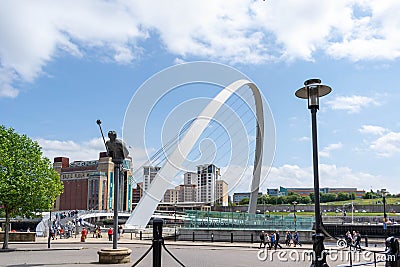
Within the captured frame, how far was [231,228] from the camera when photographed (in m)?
32.4

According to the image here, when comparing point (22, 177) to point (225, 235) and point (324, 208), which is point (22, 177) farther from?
point (324, 208)

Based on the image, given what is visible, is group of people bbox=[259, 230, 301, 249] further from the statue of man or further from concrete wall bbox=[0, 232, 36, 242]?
concrete wall bbox=[0, 232, 36, 242]

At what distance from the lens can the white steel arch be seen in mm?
40094

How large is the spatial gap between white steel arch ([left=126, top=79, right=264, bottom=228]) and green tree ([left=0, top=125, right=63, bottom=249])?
16264mm

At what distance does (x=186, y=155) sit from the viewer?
41688mm

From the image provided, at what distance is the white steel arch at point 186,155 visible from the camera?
40094 mm

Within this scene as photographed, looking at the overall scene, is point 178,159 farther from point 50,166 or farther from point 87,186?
point 87,186

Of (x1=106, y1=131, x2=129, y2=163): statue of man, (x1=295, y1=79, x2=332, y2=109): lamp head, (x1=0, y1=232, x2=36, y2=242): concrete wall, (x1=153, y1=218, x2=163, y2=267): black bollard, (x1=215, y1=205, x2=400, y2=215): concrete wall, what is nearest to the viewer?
(x1=153, y1=218, x2=163, y2=267): black bollard

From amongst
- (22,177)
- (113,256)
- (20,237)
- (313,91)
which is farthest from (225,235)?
(313,91)

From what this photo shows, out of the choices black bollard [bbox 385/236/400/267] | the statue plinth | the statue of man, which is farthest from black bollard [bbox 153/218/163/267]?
the statue of man

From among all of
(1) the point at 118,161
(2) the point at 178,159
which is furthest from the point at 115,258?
(2) the point at 178,159

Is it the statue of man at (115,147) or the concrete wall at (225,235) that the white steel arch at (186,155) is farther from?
the statue of man at (115,147)

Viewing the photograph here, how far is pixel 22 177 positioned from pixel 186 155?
20640 millimetres

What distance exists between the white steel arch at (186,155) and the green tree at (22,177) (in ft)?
53.4
